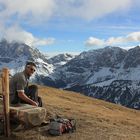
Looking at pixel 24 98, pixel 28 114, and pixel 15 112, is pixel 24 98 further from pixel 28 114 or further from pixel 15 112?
pixel 28 114

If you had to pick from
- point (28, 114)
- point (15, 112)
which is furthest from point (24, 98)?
point (28, 114)

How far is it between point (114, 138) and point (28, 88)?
409 centimetres

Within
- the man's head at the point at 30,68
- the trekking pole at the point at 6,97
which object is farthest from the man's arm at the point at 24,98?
the man's head at the point at 30,68

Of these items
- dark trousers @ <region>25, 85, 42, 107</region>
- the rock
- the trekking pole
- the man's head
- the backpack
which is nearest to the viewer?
the rock

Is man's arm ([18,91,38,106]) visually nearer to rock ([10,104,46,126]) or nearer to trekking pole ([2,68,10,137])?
rock ([10,104,46,126])

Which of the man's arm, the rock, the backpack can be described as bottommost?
the backpack

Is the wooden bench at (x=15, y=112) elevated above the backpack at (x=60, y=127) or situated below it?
above

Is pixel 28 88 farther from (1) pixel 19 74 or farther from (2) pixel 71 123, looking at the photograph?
(2) pixel 71 123

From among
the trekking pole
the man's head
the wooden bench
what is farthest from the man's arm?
the man's head

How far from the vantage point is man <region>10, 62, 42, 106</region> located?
16.8 meters

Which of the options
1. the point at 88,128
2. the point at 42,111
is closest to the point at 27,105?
the point at 42,111

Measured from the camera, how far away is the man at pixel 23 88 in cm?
1681

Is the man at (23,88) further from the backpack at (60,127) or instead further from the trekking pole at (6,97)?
the backpack at (60,127)

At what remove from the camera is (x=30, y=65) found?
16.9 meters
